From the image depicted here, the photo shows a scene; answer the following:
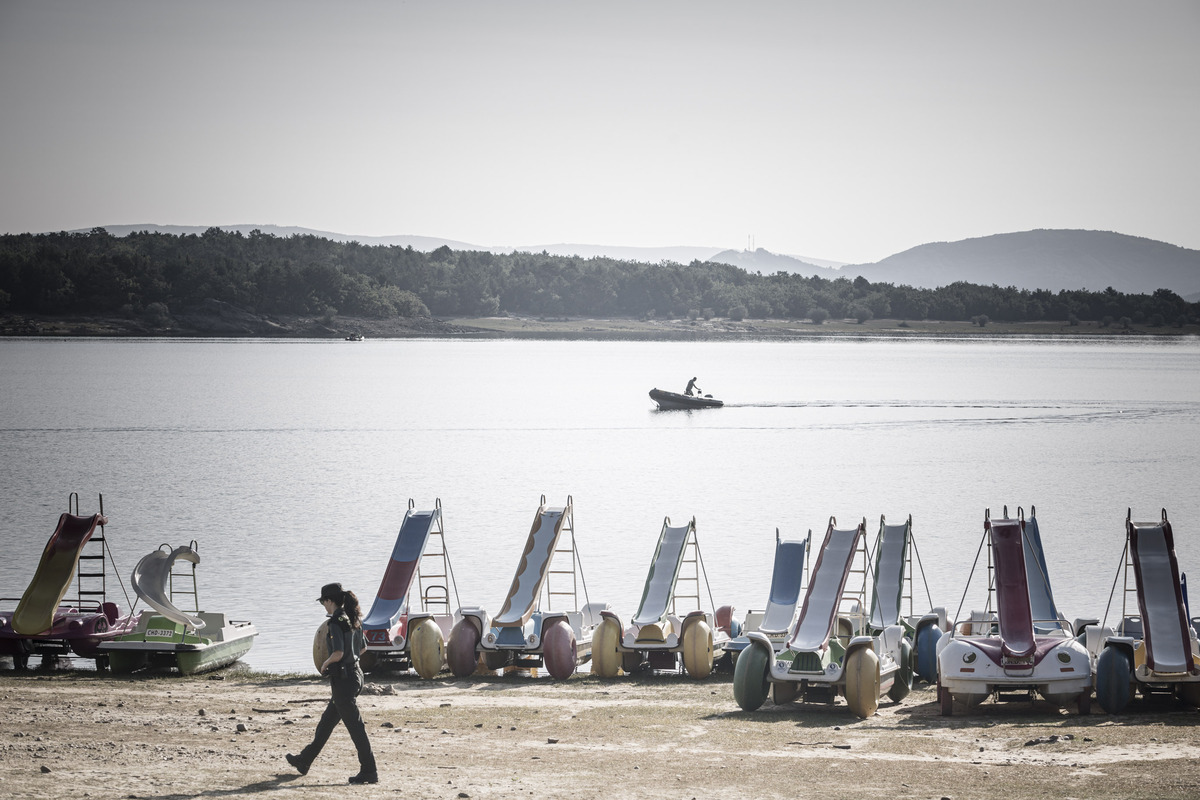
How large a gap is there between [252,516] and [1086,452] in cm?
4075

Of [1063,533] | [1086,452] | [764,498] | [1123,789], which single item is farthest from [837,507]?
[1123,789]

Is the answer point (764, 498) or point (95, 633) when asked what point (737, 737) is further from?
point (764, 498)

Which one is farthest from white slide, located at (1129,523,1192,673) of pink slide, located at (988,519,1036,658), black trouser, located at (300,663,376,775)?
black trouser, located at (300,663,376,775)

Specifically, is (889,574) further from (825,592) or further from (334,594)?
(334,594)

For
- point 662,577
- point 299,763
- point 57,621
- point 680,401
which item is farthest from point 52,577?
point 680,401

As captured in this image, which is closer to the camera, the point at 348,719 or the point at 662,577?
the point at 348,719

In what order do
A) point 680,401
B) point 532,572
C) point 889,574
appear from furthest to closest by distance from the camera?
point 680,401, point 889,574, point 532,572

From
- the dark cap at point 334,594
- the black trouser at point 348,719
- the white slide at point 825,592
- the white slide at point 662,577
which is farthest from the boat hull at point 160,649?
the white slide at point 825,592

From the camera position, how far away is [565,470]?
182 feet

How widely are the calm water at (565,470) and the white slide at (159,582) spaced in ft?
6.07

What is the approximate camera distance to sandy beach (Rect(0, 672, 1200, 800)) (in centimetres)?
1178

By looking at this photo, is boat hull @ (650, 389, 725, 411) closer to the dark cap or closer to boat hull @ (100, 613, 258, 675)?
boat hull @ (100, 613, 258, 675)

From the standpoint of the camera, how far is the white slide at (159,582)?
1920cm

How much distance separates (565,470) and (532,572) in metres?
35.1
